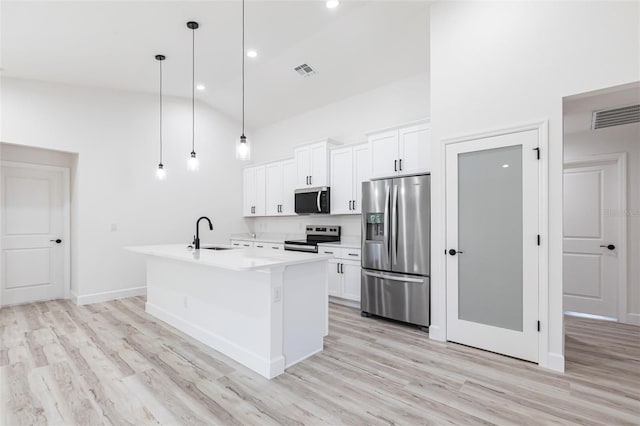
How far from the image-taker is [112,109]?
206 inches

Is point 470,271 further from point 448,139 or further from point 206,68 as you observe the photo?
point 206,68

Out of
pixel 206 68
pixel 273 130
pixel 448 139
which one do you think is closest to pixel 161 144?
pixel 206 68

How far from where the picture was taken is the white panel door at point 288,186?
5910mm

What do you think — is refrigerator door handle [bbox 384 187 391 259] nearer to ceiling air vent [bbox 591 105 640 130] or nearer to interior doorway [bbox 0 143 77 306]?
ceiling air vent [bbox 591 105 640 130]

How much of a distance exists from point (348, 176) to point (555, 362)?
3.34 meters

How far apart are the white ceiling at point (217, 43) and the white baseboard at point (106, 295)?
3256 millimetres

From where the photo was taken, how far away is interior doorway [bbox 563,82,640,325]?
3957 millimetres

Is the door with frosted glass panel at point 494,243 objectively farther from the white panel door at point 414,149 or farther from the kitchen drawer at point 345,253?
the kitchen drawer at point 345,253

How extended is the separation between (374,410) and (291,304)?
1.04 m

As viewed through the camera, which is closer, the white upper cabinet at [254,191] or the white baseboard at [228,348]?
the white baseboard at [228,348]

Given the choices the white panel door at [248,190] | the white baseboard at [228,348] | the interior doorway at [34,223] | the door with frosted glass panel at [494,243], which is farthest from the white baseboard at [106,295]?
the door with frosted glass panel at [494,243]

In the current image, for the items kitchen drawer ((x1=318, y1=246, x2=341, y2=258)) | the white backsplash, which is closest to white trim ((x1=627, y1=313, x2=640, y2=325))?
the white backsplash

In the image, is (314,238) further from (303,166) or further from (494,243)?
(494,243)

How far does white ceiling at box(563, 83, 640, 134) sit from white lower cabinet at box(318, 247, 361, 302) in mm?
2880
